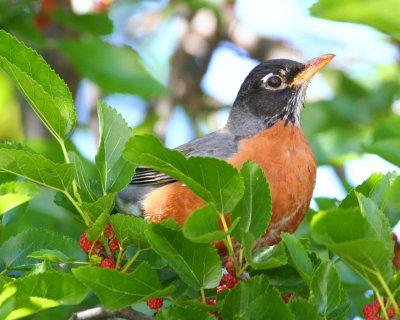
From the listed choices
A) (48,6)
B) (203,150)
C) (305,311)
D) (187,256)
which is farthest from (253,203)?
(48,6)

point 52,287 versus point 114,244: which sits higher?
point 52,287

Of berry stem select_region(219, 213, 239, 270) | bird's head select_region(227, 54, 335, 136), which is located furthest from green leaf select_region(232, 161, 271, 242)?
bird's head select_region(227, 54, 335, 136)

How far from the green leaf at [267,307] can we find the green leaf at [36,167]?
0.67 m

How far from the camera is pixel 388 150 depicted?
3.27 metres

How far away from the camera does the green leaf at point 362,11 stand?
9.14 ft

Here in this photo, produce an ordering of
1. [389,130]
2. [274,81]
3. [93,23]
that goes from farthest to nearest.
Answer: [93,23]
[274,81]
[389,130]

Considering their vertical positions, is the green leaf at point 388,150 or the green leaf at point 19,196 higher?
the green leaf at point 19,196

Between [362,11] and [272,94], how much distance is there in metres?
1.86

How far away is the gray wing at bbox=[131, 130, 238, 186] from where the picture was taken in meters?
3.84

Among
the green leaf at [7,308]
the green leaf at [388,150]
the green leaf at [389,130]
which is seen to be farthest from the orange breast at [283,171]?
the green leaf at [7,308]

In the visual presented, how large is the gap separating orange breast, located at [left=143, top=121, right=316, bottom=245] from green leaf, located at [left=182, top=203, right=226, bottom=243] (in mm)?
1222

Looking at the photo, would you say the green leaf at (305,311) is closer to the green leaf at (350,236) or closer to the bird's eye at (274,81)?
the green leaf at (350,236)

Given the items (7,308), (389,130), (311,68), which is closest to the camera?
(7,308)

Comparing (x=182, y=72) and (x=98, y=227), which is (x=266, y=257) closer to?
(x=98, y=227)
